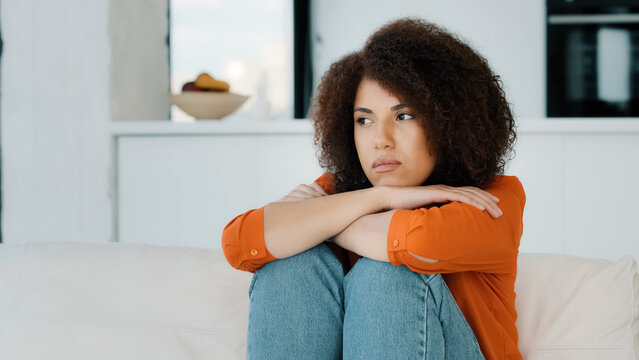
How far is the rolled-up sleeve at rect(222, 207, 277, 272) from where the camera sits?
1.08 metres

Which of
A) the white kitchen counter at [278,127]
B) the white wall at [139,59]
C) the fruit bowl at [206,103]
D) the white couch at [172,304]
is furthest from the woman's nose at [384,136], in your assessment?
the white wall at [139,59]

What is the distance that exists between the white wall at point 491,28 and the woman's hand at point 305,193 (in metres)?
2.30

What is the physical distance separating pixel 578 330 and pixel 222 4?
288 centimetres

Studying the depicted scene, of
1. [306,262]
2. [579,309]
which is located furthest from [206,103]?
[579,309]

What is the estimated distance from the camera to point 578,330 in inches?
44.1

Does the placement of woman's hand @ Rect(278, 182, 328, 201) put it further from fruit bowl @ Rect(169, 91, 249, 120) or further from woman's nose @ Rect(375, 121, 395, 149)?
fruit bowl @ Rect(169, 91, 249, 120)

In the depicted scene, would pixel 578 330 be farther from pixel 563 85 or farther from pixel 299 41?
pixel 299 41

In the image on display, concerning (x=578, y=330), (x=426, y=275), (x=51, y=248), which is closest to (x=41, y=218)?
(x=51, y=248)

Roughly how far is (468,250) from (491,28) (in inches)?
110

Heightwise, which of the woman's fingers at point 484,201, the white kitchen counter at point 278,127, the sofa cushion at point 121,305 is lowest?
the sofa cushion at point 121,305

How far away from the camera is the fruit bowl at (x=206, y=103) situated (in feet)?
6.95

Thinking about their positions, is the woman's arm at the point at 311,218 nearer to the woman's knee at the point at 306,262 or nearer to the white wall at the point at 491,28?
the woman's knee at the point at 306,262

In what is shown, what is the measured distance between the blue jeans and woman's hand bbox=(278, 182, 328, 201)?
0.57 ft

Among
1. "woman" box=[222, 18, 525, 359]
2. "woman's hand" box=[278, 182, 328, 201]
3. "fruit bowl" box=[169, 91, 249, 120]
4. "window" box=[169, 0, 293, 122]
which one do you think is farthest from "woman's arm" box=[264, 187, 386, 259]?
"window" box=[169, 0, 293, 122]
